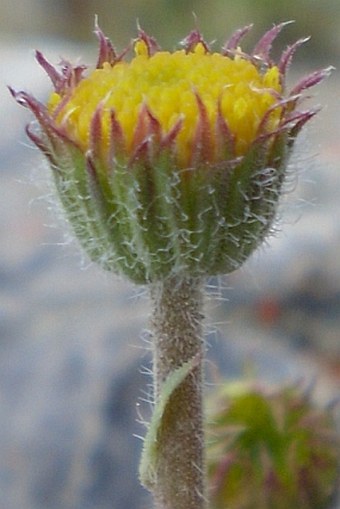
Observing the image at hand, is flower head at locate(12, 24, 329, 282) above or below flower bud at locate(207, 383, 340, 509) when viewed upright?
above

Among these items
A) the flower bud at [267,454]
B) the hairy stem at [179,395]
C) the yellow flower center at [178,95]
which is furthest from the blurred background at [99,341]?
the yellow flower center at [178,95]

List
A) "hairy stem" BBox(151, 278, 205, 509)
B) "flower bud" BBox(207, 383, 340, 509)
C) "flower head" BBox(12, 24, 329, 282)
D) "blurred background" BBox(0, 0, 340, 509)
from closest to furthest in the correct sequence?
"flower head" BBox(12, 24, 329, 282), "hairy stem" BBox(151, 278, 205, 509), "flower bud" BBox(207, 383, 340, 509), "blurred background" BBox(0, 0, 340, 509)

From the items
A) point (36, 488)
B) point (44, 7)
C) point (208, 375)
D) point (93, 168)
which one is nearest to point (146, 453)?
point (93, 168)

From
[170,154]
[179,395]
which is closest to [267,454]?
[179,395]

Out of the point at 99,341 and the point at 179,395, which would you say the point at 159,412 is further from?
the point at 99,341

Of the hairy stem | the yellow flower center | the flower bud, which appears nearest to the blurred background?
the flower bud

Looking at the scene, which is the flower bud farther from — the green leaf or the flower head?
the flower head

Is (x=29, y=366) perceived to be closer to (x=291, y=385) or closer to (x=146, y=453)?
(x=291, y=385)
